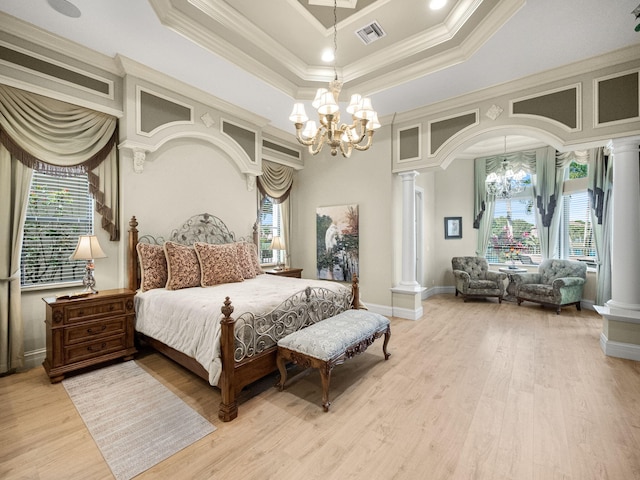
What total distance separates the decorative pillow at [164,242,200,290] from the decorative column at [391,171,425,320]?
10.6ft

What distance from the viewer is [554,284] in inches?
211

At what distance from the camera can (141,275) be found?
3.42 m

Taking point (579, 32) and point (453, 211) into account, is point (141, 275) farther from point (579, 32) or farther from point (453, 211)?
point (453, 211)

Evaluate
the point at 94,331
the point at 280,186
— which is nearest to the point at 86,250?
the point at 94,331

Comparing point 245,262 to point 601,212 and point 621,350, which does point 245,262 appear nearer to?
point 621,350

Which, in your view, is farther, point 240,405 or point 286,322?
point 286,322

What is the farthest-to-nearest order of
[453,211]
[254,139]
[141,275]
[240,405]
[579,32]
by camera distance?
[453,211] < [254,139] < [141,275] < [579,32] < [240,405]

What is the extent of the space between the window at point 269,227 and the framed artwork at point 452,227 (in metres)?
4.38

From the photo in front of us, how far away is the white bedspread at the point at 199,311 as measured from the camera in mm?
2311

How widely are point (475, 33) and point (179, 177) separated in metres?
4.11

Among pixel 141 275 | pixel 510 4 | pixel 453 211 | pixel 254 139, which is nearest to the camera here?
pixel 510 4

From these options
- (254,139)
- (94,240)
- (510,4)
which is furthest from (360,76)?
(94,240)

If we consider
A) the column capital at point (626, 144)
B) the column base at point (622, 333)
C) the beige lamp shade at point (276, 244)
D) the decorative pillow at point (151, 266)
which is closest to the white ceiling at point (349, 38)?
the column capital at point (626, 144)

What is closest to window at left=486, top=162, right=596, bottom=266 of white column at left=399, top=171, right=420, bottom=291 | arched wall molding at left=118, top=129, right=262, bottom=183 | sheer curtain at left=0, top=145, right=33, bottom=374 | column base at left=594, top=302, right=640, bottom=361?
column base at left=594, top=302, right=640, bottom=361
